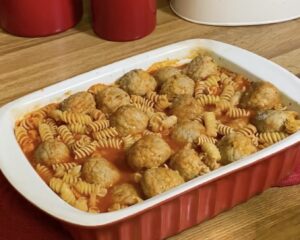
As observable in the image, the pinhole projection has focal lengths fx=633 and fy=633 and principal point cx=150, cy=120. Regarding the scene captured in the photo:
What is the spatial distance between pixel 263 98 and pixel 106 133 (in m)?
0.23

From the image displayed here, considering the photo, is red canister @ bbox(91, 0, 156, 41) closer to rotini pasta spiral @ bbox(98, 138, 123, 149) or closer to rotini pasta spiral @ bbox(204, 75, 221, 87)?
rotini pasta spiral @ bbox(204, 75, 221, 87)

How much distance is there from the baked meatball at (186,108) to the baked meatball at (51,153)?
16cm

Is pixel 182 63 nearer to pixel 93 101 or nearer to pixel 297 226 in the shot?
pixel 93 101

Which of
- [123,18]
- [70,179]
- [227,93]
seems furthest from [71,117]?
[123,18]

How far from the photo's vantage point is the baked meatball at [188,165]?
78 cm

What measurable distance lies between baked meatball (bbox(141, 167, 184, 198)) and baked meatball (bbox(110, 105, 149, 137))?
10cm

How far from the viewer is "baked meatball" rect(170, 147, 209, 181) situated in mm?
776

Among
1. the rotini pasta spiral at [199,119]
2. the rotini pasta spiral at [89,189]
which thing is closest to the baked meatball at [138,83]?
the rotini pasta spiral at [199,119]

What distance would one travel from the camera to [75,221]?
0.70 m

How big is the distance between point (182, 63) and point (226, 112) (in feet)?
0.53

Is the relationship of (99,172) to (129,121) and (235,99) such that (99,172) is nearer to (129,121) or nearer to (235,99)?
(129,121)

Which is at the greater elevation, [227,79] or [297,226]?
[227,79]

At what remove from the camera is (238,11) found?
1239mm

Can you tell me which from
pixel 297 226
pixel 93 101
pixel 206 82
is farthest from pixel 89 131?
pixel 297 226
